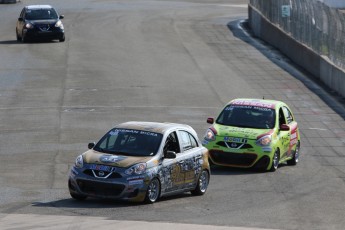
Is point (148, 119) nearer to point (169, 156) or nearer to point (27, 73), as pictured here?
point (27, 73)

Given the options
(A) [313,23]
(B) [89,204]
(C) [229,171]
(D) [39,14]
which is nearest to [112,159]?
(B) [89,204]

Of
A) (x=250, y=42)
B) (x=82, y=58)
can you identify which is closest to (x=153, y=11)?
(x=250, y=42)

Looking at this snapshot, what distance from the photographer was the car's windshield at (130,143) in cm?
1786

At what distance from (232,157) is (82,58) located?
20353mm

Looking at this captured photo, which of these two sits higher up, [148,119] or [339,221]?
[339,221]

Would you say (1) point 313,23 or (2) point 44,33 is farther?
(2) point 44,33

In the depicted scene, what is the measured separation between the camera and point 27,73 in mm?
37906

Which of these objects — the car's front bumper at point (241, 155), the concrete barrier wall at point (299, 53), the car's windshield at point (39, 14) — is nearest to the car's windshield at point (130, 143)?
the car's front bumper at point (241, 155)

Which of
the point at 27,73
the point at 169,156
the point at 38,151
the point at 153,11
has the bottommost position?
the point at 153,11

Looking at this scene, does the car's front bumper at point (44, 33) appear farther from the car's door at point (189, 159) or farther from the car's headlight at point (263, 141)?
the car's door at point (189, 159)

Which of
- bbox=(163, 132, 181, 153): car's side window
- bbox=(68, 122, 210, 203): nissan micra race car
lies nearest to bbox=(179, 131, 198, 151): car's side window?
bbox=(68, 122, 210, 203): nissan micra race car

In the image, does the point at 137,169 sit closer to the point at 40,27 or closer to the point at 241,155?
the point at 241,155

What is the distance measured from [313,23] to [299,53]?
157cm

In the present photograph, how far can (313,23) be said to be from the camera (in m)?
41.8
